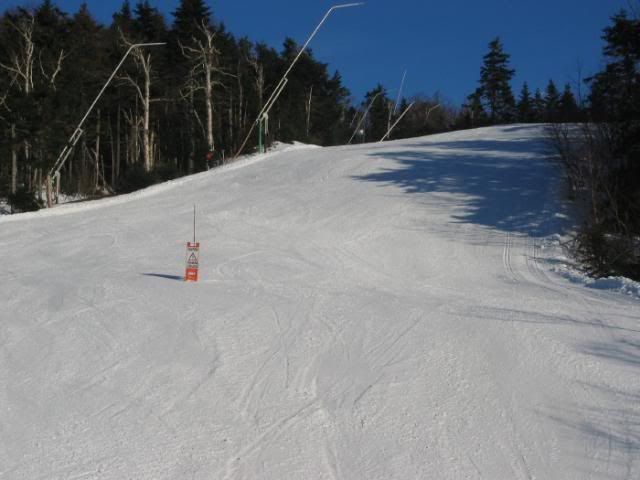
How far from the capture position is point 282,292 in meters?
9.74

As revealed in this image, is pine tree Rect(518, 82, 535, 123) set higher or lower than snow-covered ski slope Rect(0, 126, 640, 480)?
higher

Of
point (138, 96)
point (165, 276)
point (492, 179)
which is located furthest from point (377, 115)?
point (165, 276)

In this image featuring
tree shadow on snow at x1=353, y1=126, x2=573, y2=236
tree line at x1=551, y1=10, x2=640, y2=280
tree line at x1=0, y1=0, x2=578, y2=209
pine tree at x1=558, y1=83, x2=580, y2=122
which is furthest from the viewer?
tree line at x1=0, y1=0, x2=578, y2=209

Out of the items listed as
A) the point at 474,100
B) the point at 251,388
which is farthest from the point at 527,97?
the point at 251,388

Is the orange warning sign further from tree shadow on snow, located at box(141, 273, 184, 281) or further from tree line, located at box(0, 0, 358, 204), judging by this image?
tree line, located at box(0, 0, 358, 204)

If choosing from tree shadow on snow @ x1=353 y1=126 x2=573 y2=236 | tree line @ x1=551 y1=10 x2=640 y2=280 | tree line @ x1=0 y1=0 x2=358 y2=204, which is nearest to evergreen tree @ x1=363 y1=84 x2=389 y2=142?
tree line @ x1=0 y1=0 x2=358 y2=204

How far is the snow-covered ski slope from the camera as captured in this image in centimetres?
464

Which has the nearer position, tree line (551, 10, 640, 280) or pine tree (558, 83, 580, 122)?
tree line (551, 10, 640, 280)

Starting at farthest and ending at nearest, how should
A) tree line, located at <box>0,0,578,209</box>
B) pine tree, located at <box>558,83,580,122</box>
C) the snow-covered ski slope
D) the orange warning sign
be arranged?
tree line, located at <box>0,0,578,209</box>
pine tree, located at <box>558,83,580,122</box>
the orange warning sign
the snow-covered ski slope

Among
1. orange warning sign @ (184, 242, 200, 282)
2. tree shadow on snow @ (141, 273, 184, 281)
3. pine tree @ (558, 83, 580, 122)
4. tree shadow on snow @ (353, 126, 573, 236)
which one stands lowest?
tree shadow on snow @ (141, 273, 184, 281)

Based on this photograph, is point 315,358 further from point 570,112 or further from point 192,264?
point 570,112

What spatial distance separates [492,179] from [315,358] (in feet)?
50.1

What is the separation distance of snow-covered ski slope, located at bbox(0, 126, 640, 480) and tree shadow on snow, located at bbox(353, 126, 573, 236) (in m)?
0.78

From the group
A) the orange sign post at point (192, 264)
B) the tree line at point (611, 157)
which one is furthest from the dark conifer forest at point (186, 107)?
the orange sign post at point (192, 264)
